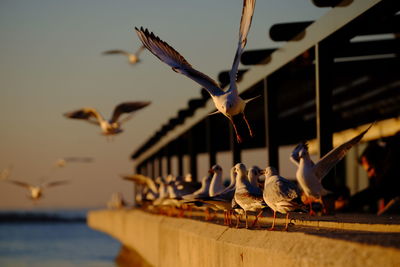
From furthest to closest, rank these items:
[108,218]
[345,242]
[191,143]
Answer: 1. [108,218]
2. [191,143]
3. [345,242]

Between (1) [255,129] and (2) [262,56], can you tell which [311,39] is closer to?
(2) [262,56]

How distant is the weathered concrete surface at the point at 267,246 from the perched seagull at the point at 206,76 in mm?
1360

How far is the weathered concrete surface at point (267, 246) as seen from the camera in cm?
488

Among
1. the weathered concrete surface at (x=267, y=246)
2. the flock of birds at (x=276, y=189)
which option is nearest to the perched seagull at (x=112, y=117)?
the weathered concrete surface at (x=267, y=246)

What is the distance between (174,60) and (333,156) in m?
2.40

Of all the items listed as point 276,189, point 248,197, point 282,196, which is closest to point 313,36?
point 248,197

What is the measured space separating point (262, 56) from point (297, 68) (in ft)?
1.91

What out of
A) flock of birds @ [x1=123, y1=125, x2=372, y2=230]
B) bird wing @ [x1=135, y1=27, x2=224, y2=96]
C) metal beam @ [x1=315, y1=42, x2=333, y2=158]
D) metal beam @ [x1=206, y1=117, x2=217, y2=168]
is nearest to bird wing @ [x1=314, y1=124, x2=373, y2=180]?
flock of birds @ [x1=123, y1=125, x2=372, y2=230]

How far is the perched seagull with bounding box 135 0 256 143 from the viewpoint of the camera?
32.6ft

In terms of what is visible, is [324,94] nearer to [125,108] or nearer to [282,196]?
[282,196]

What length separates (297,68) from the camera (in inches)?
547

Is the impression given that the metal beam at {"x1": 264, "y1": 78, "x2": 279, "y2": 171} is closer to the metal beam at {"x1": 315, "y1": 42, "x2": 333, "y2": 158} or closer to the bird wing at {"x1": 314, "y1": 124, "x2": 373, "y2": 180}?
the metal beam at {"x1": 315, "y1": 42, "x2": 333, "y2": 158}

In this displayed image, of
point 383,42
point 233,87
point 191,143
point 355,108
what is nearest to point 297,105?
point 355,108

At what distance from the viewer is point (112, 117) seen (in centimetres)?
2002
